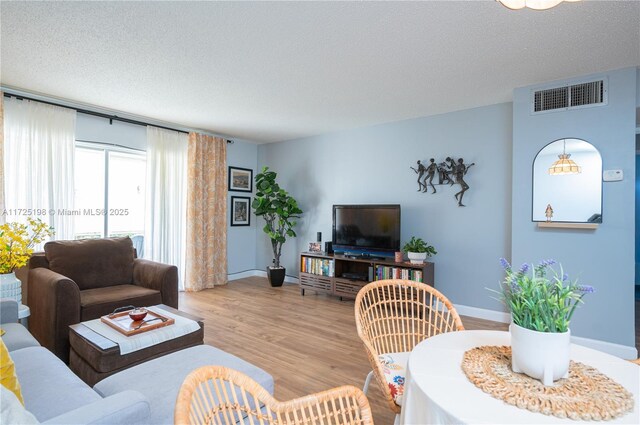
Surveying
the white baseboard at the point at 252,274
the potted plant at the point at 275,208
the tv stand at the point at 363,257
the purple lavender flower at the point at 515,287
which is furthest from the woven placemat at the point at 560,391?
the white baseboard at the point at 252,274

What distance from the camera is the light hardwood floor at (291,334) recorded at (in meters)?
2.35

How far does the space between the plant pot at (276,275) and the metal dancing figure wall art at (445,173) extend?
2569 mm

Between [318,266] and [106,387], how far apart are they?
11.0ft

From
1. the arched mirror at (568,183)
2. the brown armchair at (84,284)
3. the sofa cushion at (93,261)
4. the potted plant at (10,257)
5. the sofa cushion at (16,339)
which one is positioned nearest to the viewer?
the sofa cushion at (16,339)

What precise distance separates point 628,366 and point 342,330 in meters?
2.53

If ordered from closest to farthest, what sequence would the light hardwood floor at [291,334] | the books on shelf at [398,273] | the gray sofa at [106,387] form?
the gray sofa at [106,387] < the light hardwood floor at [291,334] < the books on shelf at [398,273]

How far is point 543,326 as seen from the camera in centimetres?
95

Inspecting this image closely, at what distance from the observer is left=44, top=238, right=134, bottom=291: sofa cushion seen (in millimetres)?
3061

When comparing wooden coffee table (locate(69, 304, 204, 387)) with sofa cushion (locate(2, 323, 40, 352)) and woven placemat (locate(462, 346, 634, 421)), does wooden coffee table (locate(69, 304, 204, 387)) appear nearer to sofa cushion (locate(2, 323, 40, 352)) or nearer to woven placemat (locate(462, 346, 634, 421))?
sofa cushion (locate(2, 323, 40, 352))

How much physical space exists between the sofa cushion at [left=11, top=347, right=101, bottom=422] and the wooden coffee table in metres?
0.32

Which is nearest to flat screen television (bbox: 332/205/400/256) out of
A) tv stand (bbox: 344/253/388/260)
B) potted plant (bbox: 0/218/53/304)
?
tv stand (bbox: 344/253/388/260)

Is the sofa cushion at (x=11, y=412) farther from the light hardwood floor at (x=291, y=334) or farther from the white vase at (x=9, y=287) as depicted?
the white vase at (x=9, y=287)

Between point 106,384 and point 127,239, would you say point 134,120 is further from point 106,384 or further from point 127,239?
point 106,384

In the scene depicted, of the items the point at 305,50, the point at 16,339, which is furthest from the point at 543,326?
the point at 16,339
